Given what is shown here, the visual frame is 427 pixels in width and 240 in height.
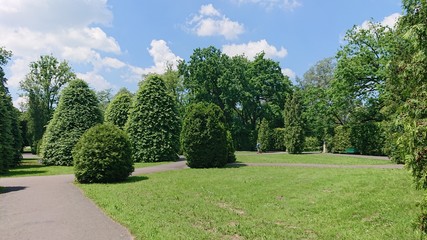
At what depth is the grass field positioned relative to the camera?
22.4 ft

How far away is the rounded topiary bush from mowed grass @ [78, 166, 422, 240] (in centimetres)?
127

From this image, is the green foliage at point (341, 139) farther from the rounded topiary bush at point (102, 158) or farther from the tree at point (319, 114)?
the rounded topiary bush at point (102, 158)

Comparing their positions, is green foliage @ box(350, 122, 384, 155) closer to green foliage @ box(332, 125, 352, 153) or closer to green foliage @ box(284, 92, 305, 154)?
green foliage @ box(332, 125, 352, 153)

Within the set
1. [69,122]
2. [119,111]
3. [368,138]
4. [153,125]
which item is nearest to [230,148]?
[153,125]

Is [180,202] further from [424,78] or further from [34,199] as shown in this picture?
[424,78]

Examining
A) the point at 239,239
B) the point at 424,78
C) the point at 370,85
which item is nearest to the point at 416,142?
the point at 424,78

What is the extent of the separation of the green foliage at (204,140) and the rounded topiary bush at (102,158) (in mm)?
5124

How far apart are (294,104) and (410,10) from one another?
98.6ft

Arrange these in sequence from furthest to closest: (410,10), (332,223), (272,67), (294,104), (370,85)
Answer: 1. (272,67)
2. (294,104)
3. (370,85)
4. (332,223)
5. (410,10)

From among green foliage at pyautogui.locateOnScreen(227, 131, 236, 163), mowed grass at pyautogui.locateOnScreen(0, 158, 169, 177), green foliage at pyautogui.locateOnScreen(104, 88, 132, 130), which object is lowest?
mowed grass at pyautogui.locateOnScreen(0, 158, 169, 177)

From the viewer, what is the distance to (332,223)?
759cm

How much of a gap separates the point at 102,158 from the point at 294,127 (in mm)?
24043

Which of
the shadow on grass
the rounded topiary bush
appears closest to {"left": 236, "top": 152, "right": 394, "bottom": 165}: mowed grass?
the rounded topiary bush

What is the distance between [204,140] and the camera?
1961 centimetres
